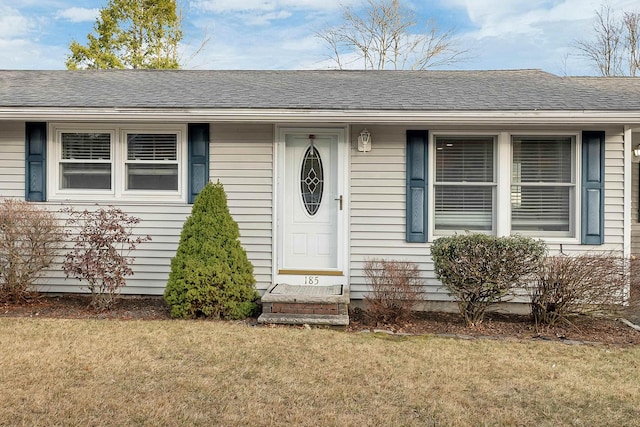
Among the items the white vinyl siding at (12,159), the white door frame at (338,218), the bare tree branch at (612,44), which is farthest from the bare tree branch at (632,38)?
the white vinyl siding at (12,159)

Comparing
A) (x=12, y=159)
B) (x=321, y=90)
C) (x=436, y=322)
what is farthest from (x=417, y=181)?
(x=12, y=159)

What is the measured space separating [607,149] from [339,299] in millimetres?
3725

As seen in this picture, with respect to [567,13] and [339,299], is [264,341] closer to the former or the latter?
[339,299]

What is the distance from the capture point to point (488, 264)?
195 inches

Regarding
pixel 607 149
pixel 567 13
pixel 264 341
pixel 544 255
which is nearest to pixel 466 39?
pixel 567 13

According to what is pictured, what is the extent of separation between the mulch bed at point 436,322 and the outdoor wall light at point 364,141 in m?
2.02

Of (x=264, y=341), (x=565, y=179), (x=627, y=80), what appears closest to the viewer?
(x=264, y=341)

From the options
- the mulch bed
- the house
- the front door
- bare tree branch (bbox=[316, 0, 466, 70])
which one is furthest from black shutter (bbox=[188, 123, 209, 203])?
bare tree branch (bbox=[316, 0, 466, 70])

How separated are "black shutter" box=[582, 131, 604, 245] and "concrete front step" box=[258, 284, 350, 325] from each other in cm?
307

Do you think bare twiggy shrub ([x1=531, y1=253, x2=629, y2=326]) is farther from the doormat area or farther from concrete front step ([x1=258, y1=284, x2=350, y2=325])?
the doormat area

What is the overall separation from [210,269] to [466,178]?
3.30m

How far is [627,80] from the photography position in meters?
7.11

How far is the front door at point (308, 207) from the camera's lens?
238 inches

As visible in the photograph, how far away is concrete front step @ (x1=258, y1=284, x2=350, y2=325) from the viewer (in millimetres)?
5121
